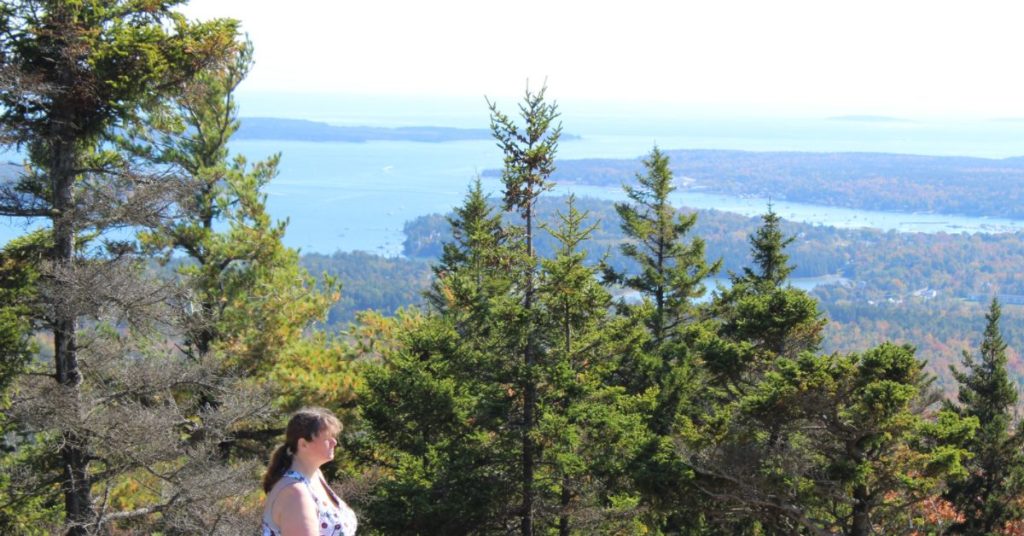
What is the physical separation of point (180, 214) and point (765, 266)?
37.5 ft

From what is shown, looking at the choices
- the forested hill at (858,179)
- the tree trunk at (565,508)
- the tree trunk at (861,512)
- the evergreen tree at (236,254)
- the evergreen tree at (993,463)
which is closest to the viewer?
the tree trunk at (861,512)

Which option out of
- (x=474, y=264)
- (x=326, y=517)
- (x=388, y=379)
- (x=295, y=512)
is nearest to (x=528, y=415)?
(x=388, y=379)

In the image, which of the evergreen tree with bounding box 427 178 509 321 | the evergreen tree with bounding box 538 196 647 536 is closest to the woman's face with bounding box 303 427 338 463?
the evergreen tree with bounding box 538 196 647 536

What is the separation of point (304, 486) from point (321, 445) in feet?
0.64

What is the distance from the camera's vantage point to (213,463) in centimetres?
880

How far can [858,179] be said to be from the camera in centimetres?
16250

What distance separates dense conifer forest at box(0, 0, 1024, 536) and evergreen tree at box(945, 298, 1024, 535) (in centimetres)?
4

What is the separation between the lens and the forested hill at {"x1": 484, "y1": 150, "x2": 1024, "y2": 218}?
467 feet

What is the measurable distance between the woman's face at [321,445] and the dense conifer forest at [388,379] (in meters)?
4.67

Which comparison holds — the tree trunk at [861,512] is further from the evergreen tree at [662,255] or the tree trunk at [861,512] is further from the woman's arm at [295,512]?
the woman's arm at [295,512]

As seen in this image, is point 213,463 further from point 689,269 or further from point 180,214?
point 689,269

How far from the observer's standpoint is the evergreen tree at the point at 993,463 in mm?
11602

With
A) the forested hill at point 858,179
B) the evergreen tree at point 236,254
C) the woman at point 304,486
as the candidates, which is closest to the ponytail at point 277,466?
the woman at point 304,486

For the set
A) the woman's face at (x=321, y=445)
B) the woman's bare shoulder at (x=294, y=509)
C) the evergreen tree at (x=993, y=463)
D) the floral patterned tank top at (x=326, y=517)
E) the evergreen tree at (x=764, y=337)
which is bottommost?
the evergreen tree at (x=993, y=463)
